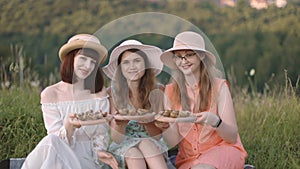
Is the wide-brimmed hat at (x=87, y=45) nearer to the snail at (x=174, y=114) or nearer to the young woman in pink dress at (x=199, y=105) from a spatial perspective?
the young woman in pink dress at (x=199, y=105)

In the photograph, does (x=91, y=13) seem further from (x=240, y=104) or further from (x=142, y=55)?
(x=142, y=55)

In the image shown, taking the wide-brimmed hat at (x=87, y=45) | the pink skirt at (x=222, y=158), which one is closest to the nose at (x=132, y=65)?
the wide-brimmed hat at (x=87, y=45)

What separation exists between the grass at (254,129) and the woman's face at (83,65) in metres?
0.95

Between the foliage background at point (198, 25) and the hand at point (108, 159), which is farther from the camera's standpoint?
the foliage background at point (198, 25)

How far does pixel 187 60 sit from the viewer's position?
92.0 inches

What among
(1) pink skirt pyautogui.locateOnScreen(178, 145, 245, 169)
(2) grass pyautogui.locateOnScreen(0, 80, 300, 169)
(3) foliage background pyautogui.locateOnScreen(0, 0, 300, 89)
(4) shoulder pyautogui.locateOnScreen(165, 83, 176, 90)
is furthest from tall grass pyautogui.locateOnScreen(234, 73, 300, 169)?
(3) foliage background pyautogui.locateOnScreen(0, 0, 300, 89)

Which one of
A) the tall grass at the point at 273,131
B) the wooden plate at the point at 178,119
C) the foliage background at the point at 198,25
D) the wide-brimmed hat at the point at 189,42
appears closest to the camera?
the wooden plate at the point at 178,119

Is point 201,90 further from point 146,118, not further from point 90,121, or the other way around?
point 90,121

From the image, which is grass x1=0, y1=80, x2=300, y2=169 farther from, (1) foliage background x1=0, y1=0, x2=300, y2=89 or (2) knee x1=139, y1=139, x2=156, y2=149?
(1) foliage background x1=0, y1=0, x2=300, y2=89

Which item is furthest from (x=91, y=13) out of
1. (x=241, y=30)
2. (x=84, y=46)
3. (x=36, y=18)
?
(x=84, y=46)

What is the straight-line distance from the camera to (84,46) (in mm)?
2393

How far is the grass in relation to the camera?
316 cm

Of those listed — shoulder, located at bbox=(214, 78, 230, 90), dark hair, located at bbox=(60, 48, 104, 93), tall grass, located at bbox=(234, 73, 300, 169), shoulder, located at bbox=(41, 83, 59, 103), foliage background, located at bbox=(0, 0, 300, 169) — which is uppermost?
foliage background, located at bbox=(0, 0, 300, 169)

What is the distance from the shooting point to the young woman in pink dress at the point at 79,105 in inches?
91.9
